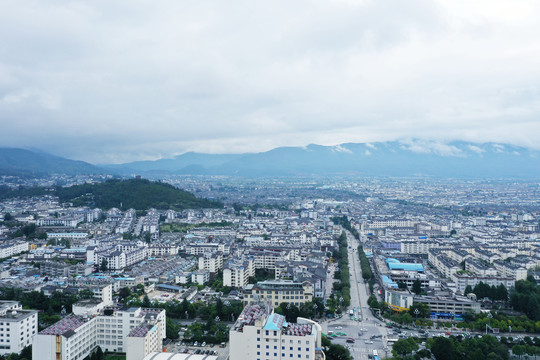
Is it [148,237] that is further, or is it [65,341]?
[148,237]

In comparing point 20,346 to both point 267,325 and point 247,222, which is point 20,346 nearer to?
point 267,325

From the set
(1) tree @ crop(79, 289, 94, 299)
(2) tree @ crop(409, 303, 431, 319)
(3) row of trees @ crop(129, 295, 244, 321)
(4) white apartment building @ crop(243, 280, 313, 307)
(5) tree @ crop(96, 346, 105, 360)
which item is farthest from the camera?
(1) tree @ crop(79, 289, 94, 299)

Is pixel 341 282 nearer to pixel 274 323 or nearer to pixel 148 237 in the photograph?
pixel 274 323

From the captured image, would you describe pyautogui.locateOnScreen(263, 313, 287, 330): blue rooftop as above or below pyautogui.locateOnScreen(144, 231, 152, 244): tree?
above

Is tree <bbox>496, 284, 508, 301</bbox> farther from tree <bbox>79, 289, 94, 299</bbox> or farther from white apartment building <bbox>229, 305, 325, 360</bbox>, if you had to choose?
tree <bbox>79, 289, 94, 299</bbox>

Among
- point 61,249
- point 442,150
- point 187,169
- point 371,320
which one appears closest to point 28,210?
point 61,249

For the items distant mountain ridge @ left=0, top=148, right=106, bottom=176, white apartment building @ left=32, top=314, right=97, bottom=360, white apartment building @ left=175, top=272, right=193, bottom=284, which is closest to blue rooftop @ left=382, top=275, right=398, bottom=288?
white apartment building @ left=175, top=272, right=193, bottom=284

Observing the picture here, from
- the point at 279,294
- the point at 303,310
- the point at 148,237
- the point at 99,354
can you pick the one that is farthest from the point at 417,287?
the point at 148,237
